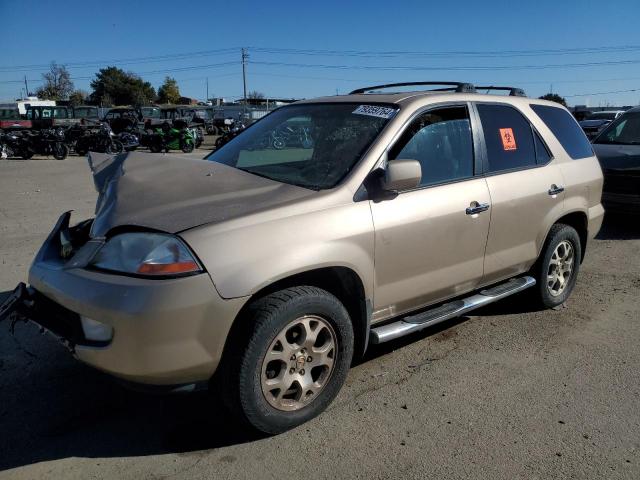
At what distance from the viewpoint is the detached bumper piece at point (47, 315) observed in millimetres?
2607

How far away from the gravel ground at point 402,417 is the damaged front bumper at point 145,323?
1.79 feet

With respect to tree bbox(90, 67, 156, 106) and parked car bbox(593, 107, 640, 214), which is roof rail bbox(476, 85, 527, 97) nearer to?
parked car bbox(593, 107, 640, 214)

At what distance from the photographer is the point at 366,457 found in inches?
106

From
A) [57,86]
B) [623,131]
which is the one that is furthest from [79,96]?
[623,131]

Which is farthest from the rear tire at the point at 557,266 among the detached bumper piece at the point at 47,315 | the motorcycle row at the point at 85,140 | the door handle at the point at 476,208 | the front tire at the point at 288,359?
the motorcycle row at the point at 85,140

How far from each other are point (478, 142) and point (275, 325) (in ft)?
6.96

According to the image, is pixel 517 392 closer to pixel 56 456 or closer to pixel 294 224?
pixel 294 224

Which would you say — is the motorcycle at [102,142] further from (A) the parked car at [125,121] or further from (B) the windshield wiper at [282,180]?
(B) the windshield wiper at [282,180]

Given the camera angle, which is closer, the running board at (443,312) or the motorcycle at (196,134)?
the running board at (443,312)

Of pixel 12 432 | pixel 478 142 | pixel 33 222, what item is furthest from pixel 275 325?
pixel 33 222

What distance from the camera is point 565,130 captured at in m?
4.73

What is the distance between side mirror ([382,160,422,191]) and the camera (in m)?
2.98

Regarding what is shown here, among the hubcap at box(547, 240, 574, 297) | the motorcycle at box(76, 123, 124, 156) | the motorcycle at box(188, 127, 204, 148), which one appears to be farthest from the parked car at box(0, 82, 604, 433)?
the motorcycle at box(188, 127, 204, 148)

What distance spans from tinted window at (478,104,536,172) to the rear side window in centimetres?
34
